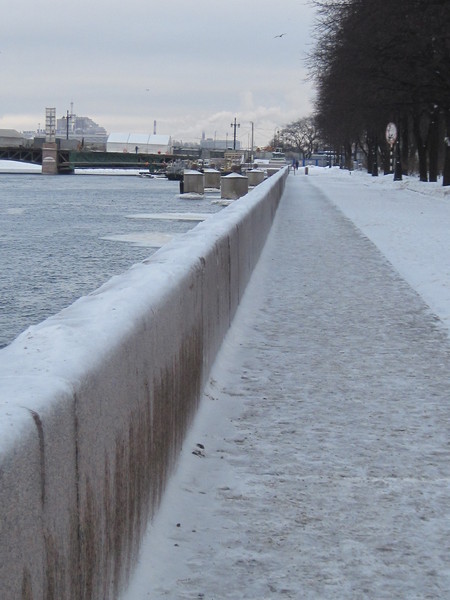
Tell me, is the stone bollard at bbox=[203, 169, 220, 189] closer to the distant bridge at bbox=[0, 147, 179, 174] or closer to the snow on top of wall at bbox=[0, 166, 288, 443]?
the distant bridge at bbox=[0, 147, 179, 174]

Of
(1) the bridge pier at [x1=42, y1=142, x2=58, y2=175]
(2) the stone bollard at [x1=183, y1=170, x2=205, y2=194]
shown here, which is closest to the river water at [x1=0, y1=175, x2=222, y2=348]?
(2) the stone bollard at [x1=183, y1=170, x2=205, y2=194]

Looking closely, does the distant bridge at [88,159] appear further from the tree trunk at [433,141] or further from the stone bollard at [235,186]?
the tree trunk at [433,141]

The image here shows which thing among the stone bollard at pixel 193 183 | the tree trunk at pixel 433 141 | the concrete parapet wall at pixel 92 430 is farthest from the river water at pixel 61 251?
the stone bollard at pixel 193 183

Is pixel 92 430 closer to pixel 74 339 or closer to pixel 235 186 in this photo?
pixel 74 339

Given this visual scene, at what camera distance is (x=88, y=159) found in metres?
143

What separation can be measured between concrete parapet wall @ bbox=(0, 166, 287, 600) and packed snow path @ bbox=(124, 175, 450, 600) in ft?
0.85

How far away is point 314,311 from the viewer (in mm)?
11023

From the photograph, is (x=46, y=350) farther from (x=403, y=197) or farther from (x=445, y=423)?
(x=403, y=197)

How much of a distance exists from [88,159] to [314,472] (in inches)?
5511

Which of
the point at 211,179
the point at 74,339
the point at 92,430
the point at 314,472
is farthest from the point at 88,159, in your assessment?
the point at 92,430

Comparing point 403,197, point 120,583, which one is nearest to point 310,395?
point 120,583

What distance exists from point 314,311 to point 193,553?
6.83 m

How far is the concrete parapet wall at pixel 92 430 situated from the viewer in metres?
2.46

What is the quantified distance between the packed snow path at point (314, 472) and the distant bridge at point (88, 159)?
123101 mm
